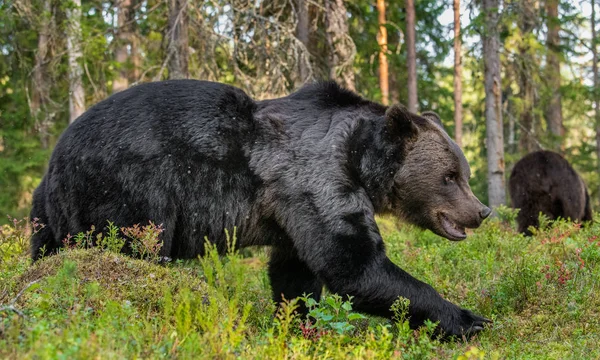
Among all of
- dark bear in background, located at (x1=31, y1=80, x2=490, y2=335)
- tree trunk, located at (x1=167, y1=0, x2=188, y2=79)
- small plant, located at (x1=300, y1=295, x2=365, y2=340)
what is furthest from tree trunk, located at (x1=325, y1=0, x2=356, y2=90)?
small plant, located at (x1=300, y1=295, x2=365, y2=340)

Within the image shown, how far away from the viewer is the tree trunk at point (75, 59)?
41.5 feet

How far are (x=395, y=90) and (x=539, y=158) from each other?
364 inches

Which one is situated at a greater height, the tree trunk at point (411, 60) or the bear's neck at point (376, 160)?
the tree trunk at point (411, 60)

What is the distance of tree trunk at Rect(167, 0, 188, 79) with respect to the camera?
36.9 ft

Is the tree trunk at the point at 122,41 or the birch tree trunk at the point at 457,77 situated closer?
the tree trunk at the point at 122,41

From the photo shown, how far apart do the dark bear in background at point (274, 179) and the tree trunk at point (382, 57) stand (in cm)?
1061

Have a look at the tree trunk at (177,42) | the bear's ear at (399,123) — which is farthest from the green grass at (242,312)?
the tree trunk at (177,42)

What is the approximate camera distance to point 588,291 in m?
6.33

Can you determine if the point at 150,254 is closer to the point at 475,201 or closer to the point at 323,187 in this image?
the point at 323,187

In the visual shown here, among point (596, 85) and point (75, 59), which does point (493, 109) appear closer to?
point (596, 85)

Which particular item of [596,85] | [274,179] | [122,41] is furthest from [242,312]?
[596,85]

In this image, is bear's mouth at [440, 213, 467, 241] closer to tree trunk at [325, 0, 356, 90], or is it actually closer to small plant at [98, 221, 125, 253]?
small plant at [98, 221, 125, 253]

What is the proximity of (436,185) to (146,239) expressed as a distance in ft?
8.69

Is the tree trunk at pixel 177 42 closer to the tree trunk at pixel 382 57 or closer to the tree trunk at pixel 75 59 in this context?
the tree trunk at pixel 75 59
